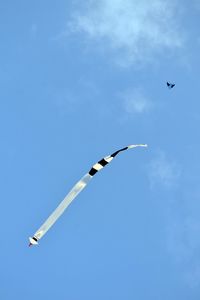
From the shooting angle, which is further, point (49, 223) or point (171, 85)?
point (171, 85)

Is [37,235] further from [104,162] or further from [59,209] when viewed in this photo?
[104,162]

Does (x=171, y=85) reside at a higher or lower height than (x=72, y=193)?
higher

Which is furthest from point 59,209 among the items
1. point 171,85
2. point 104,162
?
point 171,85

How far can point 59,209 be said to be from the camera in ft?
95.1

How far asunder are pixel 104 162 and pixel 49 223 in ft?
17.6

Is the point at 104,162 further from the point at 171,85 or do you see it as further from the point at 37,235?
the point at 171,85

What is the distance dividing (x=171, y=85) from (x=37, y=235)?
93.2 feet

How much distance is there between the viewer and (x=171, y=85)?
52.6 m

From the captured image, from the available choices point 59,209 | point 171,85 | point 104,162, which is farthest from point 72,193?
point 171,85

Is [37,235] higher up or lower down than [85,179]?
lower down

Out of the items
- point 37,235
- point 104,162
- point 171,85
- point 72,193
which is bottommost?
point 37,235

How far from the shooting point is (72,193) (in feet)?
96.1

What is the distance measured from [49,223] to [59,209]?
4.27 ft

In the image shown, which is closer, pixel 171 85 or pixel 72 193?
pixel 72 193
